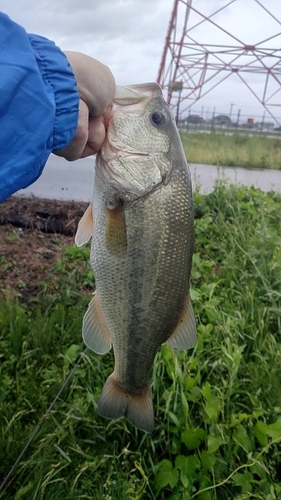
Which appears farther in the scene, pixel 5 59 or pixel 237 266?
pixel 237 266

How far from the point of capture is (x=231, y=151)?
1142cm

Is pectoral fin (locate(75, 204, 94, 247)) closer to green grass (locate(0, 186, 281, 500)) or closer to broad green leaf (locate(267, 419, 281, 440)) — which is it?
green grass (locate(0, 186, 281, 500))

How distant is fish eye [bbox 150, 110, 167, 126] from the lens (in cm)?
190

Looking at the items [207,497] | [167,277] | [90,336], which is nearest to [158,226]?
[167,277]

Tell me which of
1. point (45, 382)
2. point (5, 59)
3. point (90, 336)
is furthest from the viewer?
point (45, 382)

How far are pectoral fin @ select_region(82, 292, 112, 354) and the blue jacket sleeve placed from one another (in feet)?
2.22

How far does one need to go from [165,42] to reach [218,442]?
8.57 metres

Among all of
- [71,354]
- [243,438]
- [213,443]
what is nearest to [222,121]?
[71,354]

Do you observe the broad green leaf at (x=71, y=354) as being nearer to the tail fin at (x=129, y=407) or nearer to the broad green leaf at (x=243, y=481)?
the tail fin at (x=129, y=407)

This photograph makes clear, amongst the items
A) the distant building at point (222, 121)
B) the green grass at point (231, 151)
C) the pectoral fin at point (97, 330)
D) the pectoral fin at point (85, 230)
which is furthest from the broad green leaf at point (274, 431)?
the distant building at point (222, 121)

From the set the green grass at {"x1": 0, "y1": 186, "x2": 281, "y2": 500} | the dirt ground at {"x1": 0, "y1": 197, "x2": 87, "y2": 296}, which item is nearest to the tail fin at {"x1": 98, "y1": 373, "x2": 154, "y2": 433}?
the green grass at {"x1": 0, "y1": 186, "x2": 281, "y2": 500}

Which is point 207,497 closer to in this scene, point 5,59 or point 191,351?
point 191,351

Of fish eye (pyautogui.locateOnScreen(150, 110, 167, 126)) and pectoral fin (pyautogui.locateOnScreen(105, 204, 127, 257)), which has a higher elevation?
fish eye (pyautogui.locateOnScreen(150, 110, 167, 126))

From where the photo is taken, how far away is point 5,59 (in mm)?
1335
